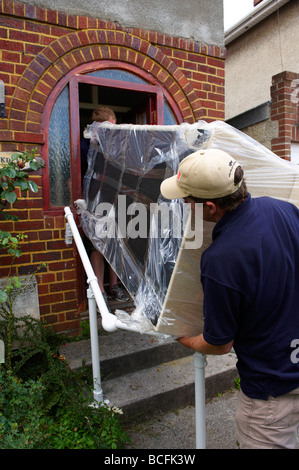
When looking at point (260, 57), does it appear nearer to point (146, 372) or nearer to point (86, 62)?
point (86, 62)

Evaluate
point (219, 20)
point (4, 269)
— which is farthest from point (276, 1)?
point (4, 269)

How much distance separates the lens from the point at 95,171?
287cm

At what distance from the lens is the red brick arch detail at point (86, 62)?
294cm

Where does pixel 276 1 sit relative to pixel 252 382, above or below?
above

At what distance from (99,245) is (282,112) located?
4.32m

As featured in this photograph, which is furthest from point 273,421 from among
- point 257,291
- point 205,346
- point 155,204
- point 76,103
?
point 76,103

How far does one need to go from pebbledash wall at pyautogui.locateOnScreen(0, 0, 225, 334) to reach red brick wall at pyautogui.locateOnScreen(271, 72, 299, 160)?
2.71 meters

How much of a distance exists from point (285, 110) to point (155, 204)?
432 centimetres

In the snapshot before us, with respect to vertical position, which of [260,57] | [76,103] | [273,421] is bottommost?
[273,421]

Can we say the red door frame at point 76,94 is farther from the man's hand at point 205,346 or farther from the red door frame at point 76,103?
the man's hand at point 205,346

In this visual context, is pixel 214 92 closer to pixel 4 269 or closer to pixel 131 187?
pixel 131 187

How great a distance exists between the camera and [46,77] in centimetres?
300

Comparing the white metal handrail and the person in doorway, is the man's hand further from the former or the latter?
the person in doorway

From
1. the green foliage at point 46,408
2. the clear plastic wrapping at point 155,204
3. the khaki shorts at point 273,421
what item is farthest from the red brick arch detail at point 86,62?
the khaki shorts at point 273,421
